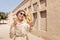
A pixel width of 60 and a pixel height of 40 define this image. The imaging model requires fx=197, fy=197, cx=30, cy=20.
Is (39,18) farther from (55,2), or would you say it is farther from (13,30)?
(13,30)

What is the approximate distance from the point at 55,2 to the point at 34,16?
7.00 meters

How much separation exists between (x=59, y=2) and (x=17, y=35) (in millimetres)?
5011

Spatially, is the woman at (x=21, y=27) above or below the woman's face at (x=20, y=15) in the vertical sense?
below

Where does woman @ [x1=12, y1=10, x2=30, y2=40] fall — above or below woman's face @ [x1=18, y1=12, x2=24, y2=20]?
below

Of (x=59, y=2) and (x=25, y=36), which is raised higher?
(x=59, y=2)

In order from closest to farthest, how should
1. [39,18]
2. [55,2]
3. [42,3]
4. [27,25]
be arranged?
[27,25]
[55,2]
[42,3]
[39,18]

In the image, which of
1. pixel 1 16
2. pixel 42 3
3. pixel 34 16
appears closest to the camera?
pixel 42 3

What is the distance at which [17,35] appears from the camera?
3791mm

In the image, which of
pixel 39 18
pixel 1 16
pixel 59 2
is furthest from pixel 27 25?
pixel 1 16

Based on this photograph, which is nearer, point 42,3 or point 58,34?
point 58,34

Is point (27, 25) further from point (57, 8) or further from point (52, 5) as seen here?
point (52, 5)

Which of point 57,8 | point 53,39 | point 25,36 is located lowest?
point 53,39

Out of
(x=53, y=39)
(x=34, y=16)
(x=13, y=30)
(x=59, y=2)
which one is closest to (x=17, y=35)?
(x=13, y=30)

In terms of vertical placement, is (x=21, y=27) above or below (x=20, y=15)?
below
